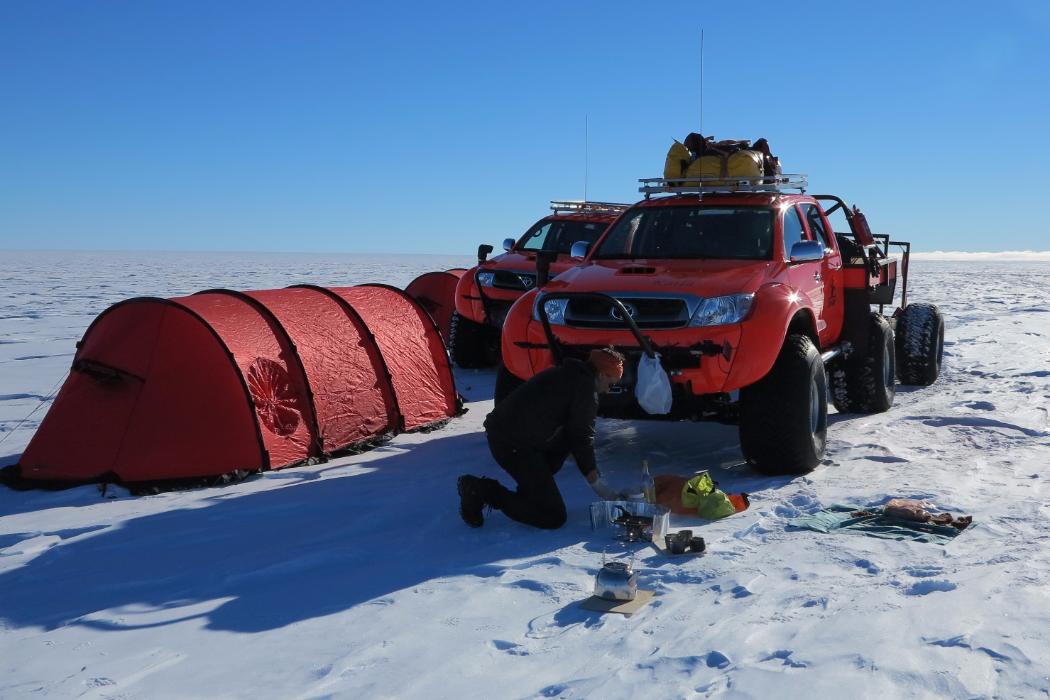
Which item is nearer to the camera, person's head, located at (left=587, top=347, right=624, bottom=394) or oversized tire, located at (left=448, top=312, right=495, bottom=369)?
person's head, located at (left=587, top=347, right=624, bottom=394)

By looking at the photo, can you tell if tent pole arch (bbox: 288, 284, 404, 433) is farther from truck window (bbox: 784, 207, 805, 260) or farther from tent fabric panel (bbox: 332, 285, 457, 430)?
truck window (bbox: 784, 207, 805, 260)

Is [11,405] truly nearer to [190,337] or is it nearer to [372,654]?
[190,337]

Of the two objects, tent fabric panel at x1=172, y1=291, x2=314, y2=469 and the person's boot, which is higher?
tent fabric panel at x1=172, y1=291, x2=314, y2=469

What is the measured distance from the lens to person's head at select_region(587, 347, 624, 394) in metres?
6.27

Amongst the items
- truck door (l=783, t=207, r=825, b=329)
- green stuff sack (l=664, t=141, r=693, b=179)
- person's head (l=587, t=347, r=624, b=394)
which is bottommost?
person's head (l=587, t=347, r=624, b=394)

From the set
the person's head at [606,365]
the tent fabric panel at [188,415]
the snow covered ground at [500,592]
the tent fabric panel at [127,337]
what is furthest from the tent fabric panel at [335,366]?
the person's head at [606,365]

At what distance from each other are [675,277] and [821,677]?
3817 mm

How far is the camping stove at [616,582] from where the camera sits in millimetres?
5023

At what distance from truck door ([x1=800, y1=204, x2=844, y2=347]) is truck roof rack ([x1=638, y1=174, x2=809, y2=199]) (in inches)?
12.1

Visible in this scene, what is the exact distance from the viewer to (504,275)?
1304 centimetres

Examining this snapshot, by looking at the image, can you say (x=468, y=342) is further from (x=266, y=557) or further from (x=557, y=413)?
(x=266, y=557)

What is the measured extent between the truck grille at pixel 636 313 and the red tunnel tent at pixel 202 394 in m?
2.42

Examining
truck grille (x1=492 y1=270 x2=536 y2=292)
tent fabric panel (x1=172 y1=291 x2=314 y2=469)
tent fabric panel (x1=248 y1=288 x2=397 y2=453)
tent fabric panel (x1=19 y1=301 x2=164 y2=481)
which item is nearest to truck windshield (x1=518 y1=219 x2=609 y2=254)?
truck grille (x1=492 y1=270 x2=536 y2=292)

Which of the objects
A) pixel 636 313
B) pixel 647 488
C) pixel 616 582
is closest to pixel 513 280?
pixel 636 313
